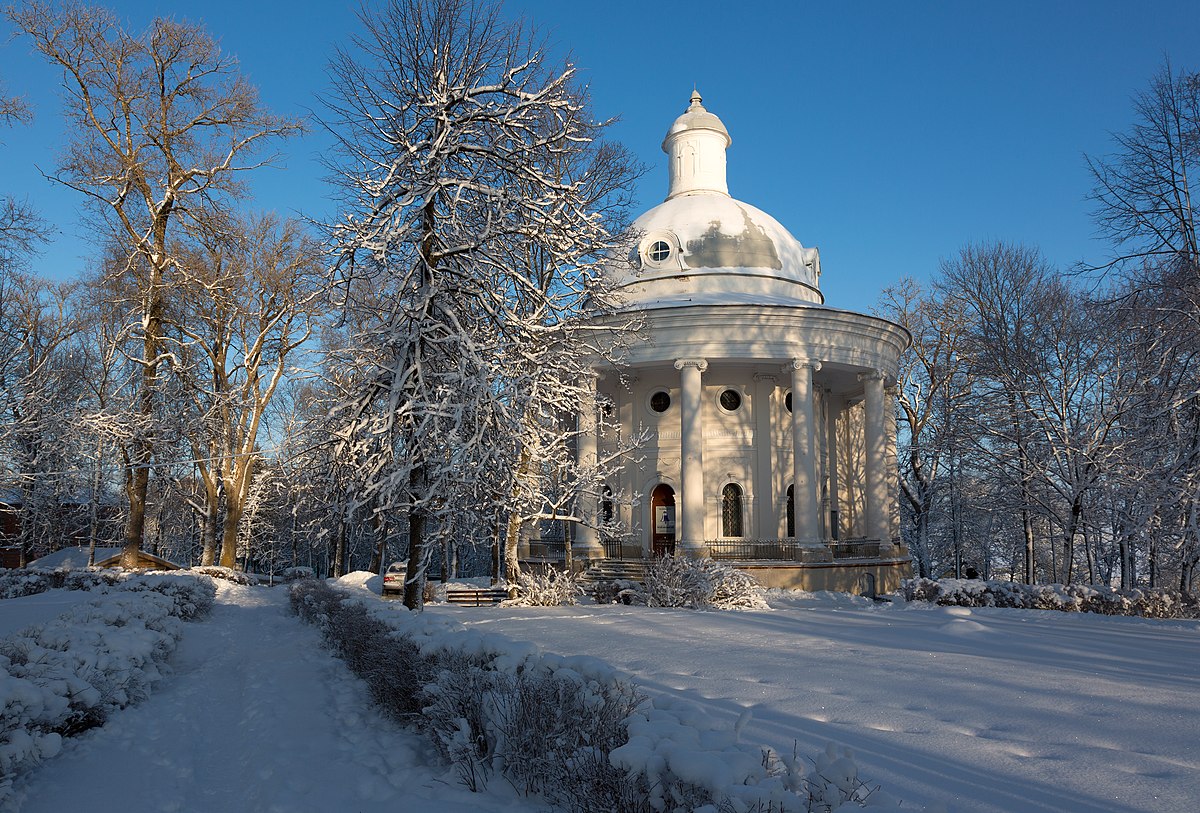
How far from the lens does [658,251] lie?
2822cm

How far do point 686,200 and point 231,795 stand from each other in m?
28.0

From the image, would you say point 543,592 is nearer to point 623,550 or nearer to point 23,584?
point 623,550

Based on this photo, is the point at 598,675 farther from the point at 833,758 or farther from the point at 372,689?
the point at 372,689

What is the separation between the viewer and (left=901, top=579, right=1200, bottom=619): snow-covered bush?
1494 cm

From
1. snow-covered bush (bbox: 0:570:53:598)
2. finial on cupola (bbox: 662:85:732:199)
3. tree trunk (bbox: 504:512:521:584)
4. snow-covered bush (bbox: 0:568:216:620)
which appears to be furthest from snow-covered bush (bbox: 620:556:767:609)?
finial on cupola (bbox: 662:85:732:199)

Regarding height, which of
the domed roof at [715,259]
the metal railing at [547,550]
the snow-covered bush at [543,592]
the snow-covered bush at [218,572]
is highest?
the domed roof at [715,259]

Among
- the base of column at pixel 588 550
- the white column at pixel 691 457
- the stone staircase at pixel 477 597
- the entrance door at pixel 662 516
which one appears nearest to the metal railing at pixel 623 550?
the base of column at pixel 588 550

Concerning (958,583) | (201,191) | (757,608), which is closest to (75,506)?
(201,191)

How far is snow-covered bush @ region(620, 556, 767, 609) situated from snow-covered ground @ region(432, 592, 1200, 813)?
3.45 m

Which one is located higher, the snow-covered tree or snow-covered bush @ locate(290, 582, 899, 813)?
the snow-covered tree

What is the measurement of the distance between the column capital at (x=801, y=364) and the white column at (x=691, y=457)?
2907 mm

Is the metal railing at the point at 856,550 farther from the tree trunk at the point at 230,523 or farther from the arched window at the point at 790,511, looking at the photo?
the tree trunk at the point at 230,523

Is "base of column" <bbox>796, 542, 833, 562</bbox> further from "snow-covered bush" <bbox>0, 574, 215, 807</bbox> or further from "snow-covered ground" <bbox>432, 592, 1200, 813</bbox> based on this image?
"snow-covered bush" <bbox>0, 574, 215, 807</bbox>

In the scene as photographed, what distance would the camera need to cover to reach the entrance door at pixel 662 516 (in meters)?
27.1
